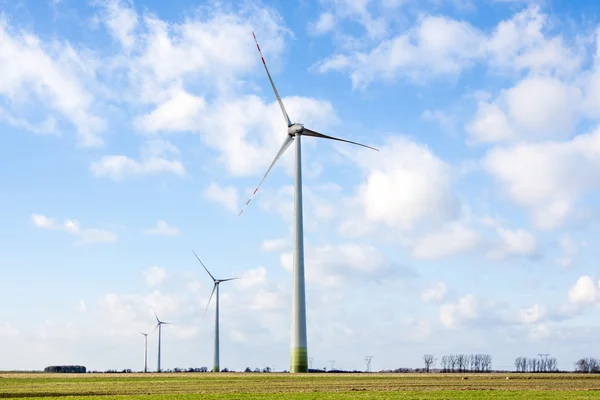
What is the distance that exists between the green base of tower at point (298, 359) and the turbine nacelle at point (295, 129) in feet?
91.3

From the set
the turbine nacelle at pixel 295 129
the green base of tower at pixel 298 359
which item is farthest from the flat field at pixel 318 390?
the turbine nacelle at pixel 295 129

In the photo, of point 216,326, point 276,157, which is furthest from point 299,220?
point 216,326

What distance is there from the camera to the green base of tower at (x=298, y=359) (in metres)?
80.4

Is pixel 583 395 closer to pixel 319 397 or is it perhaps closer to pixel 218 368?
pixel 319 397

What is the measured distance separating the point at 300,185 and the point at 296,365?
68.3 feet

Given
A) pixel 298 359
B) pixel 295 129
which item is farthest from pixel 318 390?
pixel 295 129

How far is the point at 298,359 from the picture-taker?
264 ft

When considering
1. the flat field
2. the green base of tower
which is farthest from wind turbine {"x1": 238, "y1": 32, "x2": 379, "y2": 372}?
the flat field

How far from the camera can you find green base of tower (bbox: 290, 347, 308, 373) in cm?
8038

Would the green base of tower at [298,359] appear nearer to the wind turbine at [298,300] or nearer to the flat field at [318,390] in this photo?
the wind turbine at [298,300]

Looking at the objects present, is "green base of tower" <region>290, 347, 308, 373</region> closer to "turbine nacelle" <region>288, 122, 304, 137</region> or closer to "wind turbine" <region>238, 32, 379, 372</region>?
"wind turbine" <region>238, 32, 379, 372</region>

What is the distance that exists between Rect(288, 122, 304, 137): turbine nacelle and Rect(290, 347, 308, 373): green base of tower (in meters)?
27.8

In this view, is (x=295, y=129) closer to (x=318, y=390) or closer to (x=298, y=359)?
(x=298, y=359)

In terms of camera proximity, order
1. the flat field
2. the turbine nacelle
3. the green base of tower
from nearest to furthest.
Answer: the flat field → the green base of tower → the turbine nacelle
